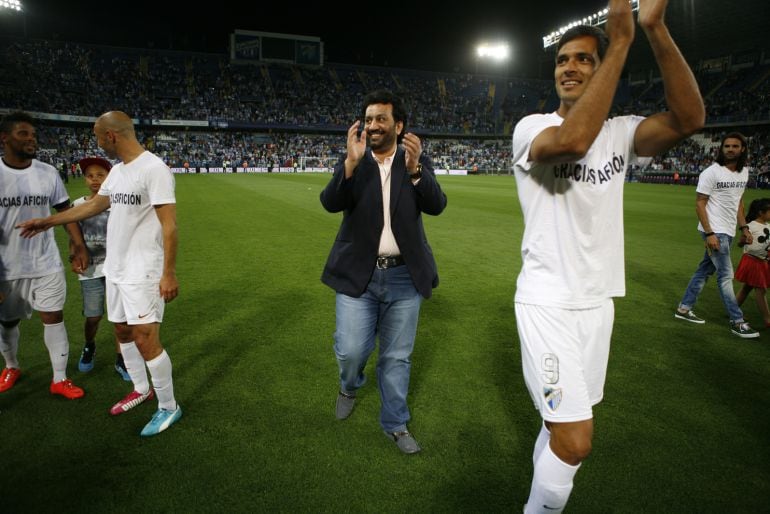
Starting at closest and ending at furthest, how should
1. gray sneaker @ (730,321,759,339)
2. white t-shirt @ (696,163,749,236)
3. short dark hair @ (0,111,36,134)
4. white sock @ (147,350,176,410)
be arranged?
white sock @ (147,350,176,410) < short dark hair @ (0,111,36,134) < gray sneaker @ (730,321,759,339) < white t-shirt @ (696,163,749,236)

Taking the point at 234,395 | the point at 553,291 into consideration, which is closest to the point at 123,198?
the point at 234,395

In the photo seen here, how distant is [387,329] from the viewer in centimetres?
339

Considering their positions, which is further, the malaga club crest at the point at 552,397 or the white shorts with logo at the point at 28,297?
the white shorts with logo at the point at 28,297

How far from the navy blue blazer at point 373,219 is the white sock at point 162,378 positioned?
1508 mm

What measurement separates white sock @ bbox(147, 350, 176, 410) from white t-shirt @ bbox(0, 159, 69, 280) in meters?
1.62

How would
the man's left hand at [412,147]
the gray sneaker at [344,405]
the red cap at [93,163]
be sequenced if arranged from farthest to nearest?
the red cap at [93,163] → the gray sneaker at [344,405] → the man's left hand at [412,147]

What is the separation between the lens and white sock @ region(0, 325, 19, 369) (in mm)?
4203

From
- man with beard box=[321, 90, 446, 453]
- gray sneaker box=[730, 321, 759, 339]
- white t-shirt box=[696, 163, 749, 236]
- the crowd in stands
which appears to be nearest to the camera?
man with beard box=[321, 90, 446, 453]

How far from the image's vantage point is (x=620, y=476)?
3.09m

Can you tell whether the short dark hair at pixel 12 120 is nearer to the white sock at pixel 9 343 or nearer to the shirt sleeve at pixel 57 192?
the shirt sleeve at pixel 57 192

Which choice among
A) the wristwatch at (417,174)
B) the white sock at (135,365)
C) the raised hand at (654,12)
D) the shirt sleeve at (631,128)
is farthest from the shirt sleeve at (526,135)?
the white sock at (135,365)

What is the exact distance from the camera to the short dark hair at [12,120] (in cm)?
391

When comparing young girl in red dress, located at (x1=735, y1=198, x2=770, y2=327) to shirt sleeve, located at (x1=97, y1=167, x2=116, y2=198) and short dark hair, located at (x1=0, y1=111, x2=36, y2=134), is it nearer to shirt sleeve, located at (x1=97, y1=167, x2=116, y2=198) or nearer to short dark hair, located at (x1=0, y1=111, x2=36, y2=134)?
shirt sleeve, located at (x1=97, y1=167, x2=116, y2=198)

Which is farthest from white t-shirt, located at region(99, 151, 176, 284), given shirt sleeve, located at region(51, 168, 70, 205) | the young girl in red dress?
the young girl in red dress
